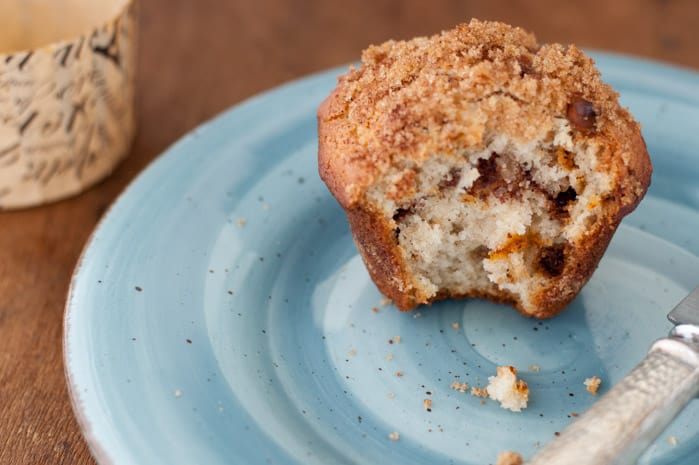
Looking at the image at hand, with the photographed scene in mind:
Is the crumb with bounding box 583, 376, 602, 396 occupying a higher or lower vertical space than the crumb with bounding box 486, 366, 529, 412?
higher

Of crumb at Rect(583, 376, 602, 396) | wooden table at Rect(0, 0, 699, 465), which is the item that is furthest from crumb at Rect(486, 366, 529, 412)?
wooden table at Rect(0, 0, 699, 465)

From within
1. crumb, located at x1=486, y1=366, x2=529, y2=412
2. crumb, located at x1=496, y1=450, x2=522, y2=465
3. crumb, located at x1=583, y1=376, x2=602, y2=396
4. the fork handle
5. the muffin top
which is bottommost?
crumb, located at x1=486, y1=366, x2=529, y2=412

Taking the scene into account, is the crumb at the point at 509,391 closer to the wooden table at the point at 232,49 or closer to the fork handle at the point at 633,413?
the fork handle at the point at 633,413

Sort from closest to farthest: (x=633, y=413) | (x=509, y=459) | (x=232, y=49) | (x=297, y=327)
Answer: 1. (x=633, y=413)
2. (x=509, y=459)
3. (x=297, y=327)
4. (x=232, y=49)

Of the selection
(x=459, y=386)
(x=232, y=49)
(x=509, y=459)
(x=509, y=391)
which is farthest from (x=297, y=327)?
(x=232, y=49)

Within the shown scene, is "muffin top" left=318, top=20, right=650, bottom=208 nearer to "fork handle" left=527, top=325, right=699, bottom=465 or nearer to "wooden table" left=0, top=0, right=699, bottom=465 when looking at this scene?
"fork handle" left=527, top=325, right=699, bottom=465

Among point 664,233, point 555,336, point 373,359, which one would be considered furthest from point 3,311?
point 664,233

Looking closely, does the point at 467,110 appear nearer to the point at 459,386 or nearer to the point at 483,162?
the point at 483,162
